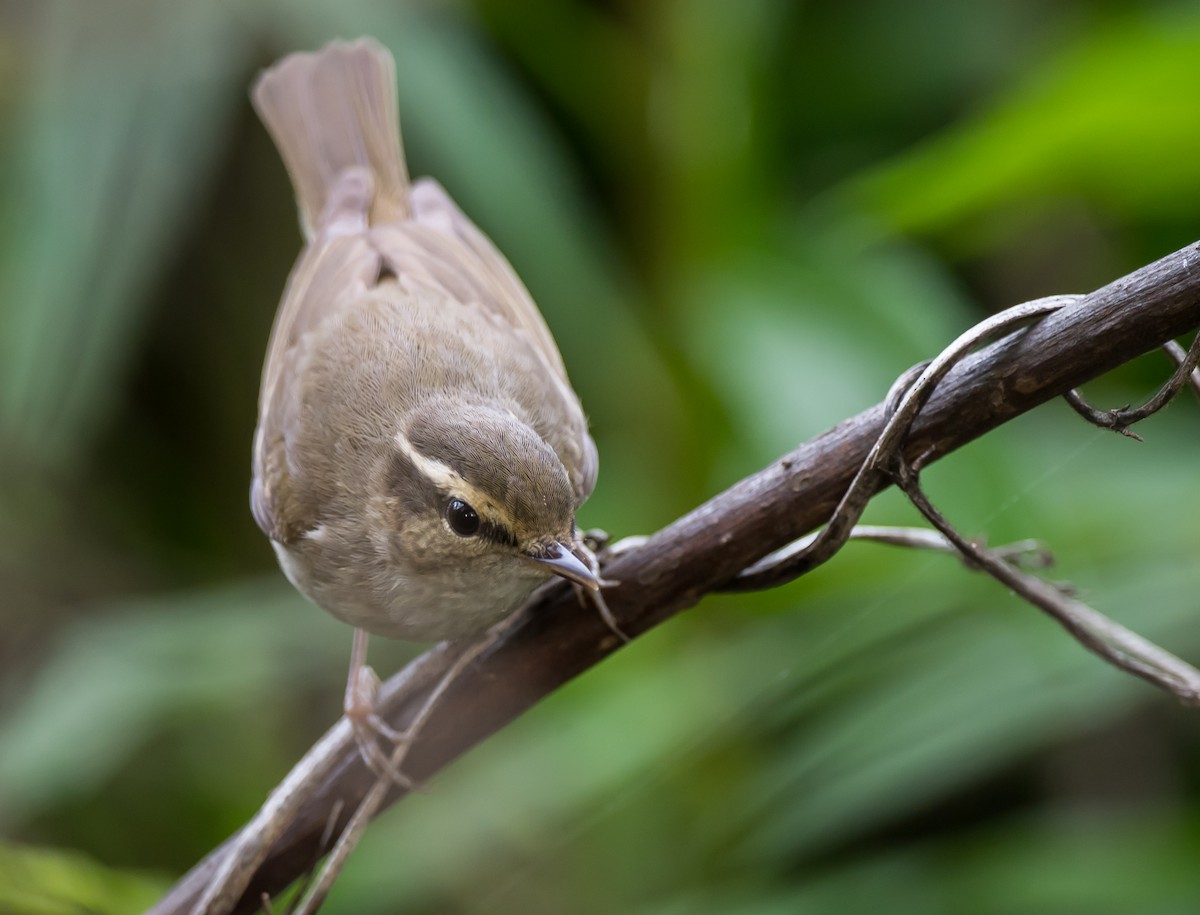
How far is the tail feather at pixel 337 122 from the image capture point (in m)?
3.30

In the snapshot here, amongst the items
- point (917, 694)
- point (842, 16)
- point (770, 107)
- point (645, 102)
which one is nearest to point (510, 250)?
point (645, 102)

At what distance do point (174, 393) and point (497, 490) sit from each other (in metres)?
2.90

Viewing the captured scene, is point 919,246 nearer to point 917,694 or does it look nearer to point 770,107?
point 770,107

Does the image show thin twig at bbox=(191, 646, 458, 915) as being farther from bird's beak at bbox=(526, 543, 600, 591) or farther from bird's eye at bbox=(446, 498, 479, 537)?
bird's eye at bbox=(446, 498, 479, 537)

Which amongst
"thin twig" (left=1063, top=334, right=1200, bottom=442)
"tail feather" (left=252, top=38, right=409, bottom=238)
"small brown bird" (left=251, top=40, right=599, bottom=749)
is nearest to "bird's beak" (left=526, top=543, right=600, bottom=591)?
"small brown bird" (left=251, top=40, right=599, bottom=749)

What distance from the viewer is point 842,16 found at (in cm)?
400

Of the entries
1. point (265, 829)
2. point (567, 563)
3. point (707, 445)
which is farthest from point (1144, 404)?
point (707, 445)

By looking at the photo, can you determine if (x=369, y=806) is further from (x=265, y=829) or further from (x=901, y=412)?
(x=901, y=412)

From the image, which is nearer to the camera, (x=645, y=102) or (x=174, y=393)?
(x=645, y=102)

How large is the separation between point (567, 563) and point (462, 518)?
42 centimetres

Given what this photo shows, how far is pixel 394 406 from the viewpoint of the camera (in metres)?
2.56

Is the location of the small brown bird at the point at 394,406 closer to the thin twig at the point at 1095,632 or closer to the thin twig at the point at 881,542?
the thin twig at the point at 881,542

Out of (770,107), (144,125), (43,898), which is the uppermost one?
(144,125)

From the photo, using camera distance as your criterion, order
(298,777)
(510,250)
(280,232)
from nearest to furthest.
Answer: (298,777) < (510,250) < (280,232)
